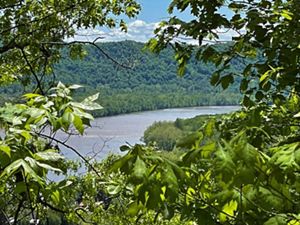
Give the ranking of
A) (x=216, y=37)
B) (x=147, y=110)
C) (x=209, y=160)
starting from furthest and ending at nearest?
(x=147, y=110) → (x=216, y=37) → (x=209, y=160)

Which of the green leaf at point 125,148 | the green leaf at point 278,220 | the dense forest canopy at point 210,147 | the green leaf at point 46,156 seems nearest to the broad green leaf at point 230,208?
the dense forest canopy at point 210,147

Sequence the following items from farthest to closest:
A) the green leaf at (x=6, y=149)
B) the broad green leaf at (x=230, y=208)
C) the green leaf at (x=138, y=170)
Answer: the broad green leaf at (x=230, y=208), the green leaf at (x=6, y=149), the green leaf at (x=138, y=170)

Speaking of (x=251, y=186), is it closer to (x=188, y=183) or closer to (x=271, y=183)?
(x=271, y=183)

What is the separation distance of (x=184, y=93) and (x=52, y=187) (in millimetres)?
64226

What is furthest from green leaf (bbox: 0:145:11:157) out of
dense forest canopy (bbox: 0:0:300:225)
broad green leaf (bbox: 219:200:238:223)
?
broad green leaf (bbox: 219:200:238:223)

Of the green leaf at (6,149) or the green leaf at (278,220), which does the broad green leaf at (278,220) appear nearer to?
the green leaf at (278,220)

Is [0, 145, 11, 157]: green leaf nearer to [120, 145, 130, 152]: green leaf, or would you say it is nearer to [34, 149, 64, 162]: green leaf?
[34, 149, 64, 162]: green leaf

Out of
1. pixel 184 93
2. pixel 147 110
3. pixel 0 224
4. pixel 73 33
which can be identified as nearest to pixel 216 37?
pixel 0 224

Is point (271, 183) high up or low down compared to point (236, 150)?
down

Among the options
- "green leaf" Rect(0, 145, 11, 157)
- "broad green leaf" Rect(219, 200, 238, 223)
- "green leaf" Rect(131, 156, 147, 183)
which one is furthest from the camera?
"broad green leaf" Rect(219, 200, 238, 223)

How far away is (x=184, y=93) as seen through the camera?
65.5 metres

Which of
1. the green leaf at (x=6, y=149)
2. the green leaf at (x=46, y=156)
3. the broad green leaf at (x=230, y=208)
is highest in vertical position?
the green leaf at (x=6, y=149)

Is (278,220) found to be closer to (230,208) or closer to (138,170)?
(230,208)

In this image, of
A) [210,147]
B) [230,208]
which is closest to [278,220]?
[230,208]
